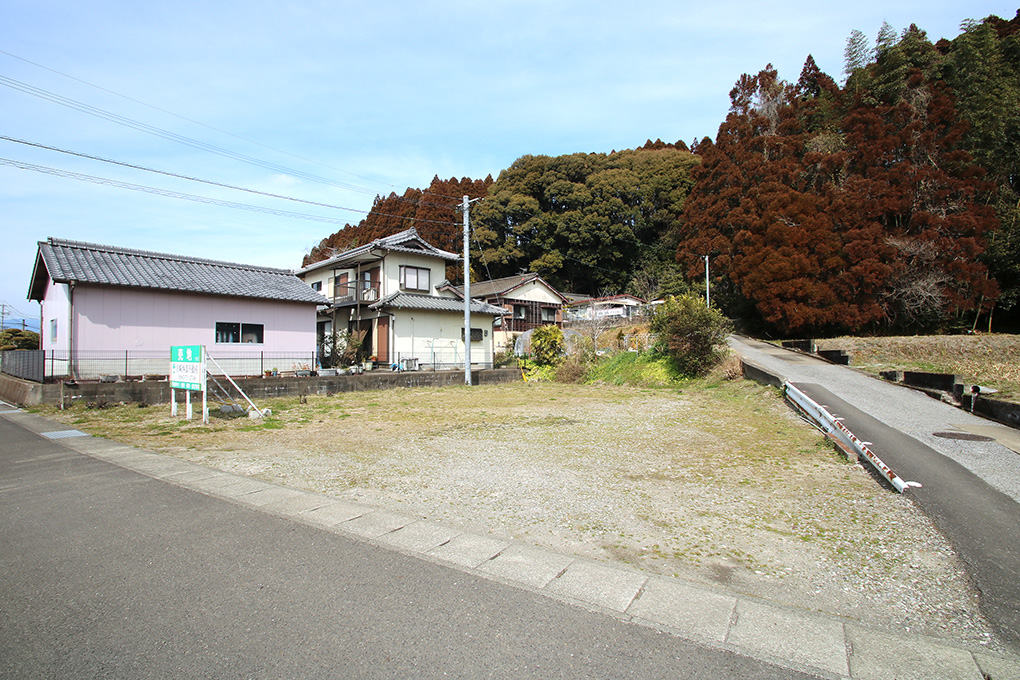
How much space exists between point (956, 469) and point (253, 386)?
1571 cm

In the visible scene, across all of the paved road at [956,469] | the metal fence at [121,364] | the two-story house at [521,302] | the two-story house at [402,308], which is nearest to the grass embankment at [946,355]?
the paved road at [956,469]

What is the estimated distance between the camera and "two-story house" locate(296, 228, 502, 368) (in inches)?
925

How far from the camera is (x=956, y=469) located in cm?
582

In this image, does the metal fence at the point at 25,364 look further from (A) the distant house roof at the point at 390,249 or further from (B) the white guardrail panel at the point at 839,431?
(B) the white guardrail panel at the point at 839,431

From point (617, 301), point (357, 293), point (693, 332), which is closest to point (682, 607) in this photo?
point (693, 332)

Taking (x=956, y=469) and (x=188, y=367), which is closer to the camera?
(x=956, y=469)

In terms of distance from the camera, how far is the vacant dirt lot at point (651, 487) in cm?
339

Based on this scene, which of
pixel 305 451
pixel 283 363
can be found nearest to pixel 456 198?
pixel 283 363

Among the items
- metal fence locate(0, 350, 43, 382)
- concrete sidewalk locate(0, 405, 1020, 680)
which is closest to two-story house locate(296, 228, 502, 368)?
metal fence locate(0, 350, 43, 382)

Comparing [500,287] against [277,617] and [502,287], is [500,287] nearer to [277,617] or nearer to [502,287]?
[502,287]

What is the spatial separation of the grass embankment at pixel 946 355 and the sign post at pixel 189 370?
54.0 feet

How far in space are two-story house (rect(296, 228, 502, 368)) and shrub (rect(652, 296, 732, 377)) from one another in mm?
10863

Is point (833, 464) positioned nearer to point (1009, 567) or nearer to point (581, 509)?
point (1009, 567)

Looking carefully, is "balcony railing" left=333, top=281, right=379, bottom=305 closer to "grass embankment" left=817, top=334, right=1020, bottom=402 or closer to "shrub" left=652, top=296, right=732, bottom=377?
"shrub" left=652, top=296, right=732, bottom=377
